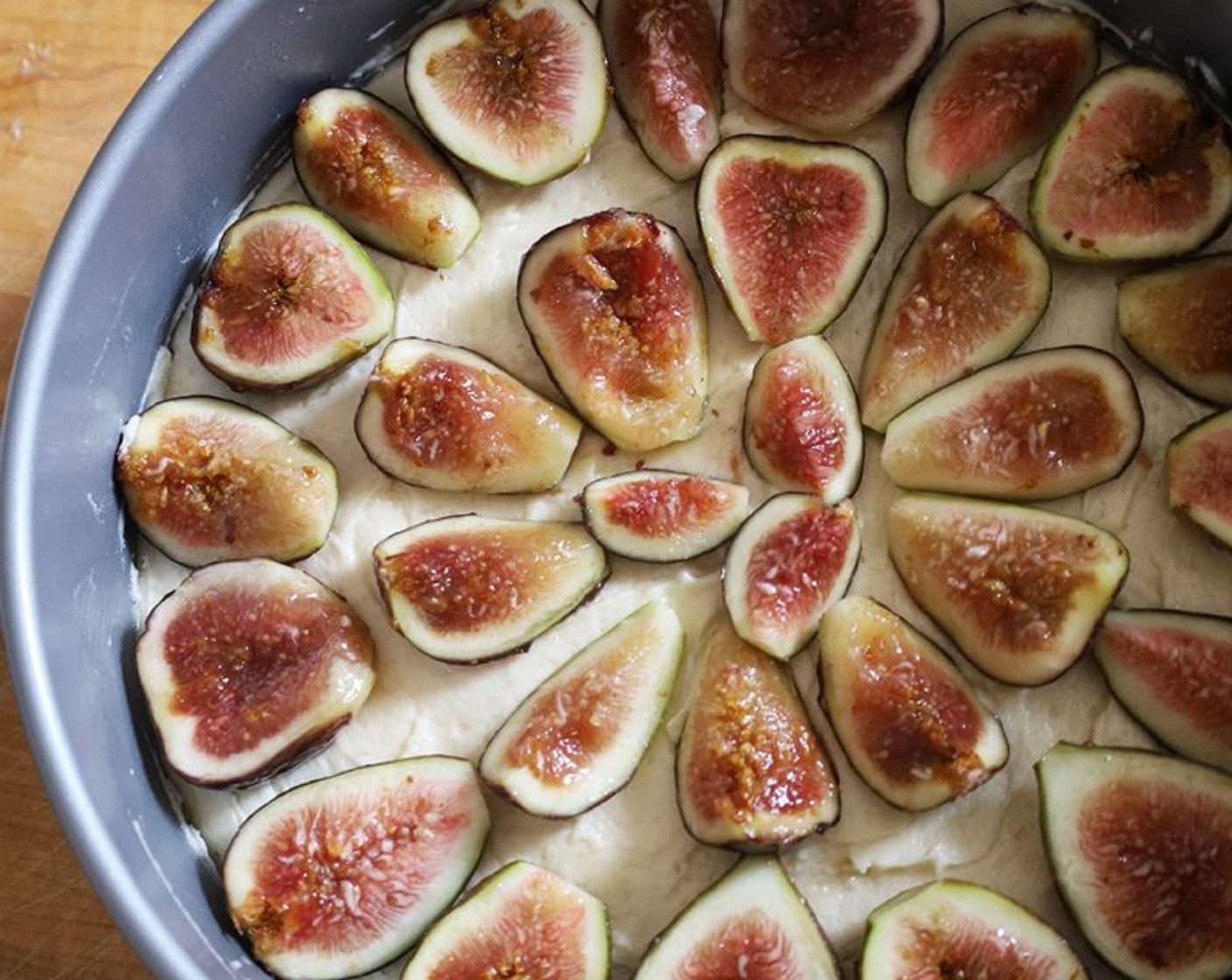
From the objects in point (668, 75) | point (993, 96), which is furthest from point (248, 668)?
point (993, 96)

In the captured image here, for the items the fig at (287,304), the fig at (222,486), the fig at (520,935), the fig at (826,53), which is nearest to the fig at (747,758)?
the fig at (520,935)

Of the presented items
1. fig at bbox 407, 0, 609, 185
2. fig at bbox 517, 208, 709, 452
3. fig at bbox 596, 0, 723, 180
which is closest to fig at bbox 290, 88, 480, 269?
fig at bbox 407, 0, 609, 185

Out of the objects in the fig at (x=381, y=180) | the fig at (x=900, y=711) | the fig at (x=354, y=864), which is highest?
the fig at (x=381, y=180)

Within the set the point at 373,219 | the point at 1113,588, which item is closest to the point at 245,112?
the point at 373,219

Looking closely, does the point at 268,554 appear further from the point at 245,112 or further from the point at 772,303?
the point at 772,303

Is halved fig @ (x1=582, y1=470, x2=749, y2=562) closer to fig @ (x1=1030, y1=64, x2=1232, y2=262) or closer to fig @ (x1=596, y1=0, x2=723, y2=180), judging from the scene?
fig @ (x1=596, y1=0, x2=723, y2=180)

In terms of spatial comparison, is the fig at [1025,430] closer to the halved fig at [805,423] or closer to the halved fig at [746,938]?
the halved fig at [805,423]
